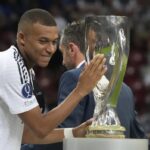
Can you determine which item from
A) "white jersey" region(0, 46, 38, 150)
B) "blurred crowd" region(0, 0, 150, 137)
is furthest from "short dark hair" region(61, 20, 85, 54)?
"blurred crowd" region(0, 0, 150, 137)

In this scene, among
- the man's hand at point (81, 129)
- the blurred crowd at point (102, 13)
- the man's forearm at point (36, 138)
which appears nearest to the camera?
the man's hand at point (81, 129)

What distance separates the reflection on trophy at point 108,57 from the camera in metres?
3.50

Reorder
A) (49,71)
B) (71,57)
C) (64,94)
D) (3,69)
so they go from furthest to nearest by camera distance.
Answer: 1. (49,71)
2. (71,57)
3. (64,94)
4. (3,69)

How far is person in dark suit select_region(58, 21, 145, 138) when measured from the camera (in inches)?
161

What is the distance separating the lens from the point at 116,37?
353 cm

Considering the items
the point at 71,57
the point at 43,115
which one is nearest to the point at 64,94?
the point at 71,57

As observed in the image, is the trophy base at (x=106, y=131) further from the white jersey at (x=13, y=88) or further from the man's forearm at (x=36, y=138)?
the man's forearm at (x=36, y=138)

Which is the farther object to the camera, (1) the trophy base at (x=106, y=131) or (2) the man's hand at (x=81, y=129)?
(2) the man's hand at (x=81, y=129)

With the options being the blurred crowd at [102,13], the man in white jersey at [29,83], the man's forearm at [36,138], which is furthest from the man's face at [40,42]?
the blurred crowd at [102,13]

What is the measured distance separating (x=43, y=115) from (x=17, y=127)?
0.75 ft

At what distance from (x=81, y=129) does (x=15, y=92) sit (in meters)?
0.45

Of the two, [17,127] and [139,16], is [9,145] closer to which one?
[17,127]

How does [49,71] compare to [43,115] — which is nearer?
[43,115]

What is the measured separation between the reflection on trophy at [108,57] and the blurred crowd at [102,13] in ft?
15.0
